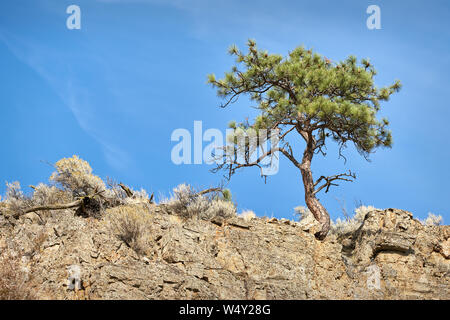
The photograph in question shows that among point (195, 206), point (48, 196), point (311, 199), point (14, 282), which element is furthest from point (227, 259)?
point (48, 196)

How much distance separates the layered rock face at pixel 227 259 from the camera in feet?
26.8

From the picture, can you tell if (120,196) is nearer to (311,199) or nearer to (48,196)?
(48,196)

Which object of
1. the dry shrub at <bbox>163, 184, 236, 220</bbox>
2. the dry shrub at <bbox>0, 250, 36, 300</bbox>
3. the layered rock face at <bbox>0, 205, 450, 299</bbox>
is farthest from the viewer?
the dry shrub at <bbox>163, 184, 236, 220</bbox>

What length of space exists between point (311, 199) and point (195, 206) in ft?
10.7

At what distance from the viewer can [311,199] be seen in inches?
473

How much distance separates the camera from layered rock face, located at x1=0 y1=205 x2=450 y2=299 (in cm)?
816

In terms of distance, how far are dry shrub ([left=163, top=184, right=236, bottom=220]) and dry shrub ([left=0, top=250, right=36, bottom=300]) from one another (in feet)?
12.3

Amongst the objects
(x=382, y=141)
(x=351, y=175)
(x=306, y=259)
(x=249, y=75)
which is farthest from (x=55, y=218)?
(x=382, y=141)

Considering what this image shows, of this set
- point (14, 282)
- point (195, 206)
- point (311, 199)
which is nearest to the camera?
point (14, 282)

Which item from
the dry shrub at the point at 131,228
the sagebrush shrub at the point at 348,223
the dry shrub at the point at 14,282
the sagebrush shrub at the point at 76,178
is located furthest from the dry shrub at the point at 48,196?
the sagebrush shrub at the point at 348,223

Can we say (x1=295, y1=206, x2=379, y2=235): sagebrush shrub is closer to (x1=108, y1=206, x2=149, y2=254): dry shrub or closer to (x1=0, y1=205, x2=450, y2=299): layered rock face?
(x1=0, y1=205, x2=450, y2=299): layered rock face

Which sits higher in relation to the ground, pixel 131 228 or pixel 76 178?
pixel 76 178

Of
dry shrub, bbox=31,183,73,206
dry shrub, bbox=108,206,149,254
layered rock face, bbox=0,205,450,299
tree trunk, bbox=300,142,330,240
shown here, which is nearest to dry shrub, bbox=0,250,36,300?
layered rock face, bbox=0,205,450,299

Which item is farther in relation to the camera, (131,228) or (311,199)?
(311,199)
